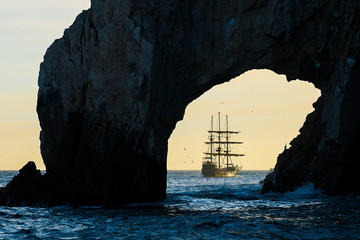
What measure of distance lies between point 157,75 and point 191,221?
12.6m

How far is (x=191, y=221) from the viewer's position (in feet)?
81.1

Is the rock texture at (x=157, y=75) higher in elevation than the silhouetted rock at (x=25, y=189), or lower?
higher

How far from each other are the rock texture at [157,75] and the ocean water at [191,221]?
238cm

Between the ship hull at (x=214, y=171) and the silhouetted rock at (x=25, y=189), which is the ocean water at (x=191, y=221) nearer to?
the silhouetted rock at (x=25, y=189)

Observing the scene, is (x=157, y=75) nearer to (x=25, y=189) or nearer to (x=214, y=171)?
(x=25, y=189)

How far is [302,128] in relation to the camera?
1848 inches

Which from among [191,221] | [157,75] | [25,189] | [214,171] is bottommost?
[191,221]

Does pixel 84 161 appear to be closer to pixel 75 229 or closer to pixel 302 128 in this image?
pixel 75 229

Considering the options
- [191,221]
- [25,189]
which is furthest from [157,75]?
[191,221]

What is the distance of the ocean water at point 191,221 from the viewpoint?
20797 mm

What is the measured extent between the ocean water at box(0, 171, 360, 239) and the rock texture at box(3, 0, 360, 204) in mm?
2385

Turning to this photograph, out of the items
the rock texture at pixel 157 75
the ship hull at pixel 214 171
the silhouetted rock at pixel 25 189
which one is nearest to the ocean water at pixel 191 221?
the silhouetted rock at pixel 25 189

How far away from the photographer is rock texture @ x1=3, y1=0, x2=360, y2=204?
34438 mm

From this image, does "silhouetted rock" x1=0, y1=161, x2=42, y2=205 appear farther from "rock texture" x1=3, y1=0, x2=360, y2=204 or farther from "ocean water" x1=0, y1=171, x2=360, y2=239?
"ocean water" x1=0, y1=171, x2=360, y2=239
